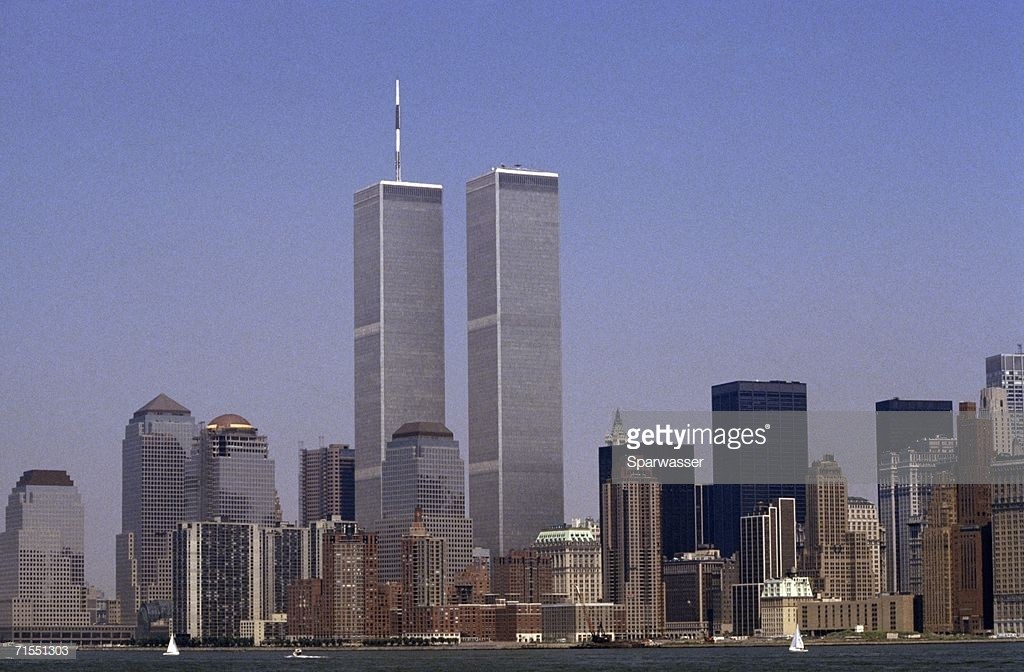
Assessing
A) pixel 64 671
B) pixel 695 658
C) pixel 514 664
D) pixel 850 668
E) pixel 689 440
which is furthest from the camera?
pixel 695 658

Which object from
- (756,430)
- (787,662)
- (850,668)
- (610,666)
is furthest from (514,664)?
(756,430)

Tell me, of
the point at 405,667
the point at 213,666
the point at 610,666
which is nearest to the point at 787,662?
the point at 610,666

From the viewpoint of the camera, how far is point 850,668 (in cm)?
15488

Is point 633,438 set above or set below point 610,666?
above

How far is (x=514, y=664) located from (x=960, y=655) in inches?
1493

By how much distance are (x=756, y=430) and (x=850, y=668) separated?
35.0m

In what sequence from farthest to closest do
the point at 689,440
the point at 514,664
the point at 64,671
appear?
the point at 514,664
the point at 64,671
the point at 689,440

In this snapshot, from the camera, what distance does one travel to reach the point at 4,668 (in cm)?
17138

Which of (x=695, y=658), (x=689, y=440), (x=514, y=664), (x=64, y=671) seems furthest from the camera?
(x=695, y=658)

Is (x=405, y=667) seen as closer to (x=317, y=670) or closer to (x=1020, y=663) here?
(x=317, y=670)

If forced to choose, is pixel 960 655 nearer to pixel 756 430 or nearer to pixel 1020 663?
pixel 1020 663

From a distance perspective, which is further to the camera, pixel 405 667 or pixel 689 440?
pixel 405 667

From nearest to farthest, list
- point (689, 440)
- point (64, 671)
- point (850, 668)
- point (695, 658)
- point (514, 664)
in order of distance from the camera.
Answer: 1. point (689, 440)
2. point (850, 668)
3. point (64, 671)
4. point (514, 664)
5. point (695, 658)

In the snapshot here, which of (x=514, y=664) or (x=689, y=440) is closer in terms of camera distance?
(x=689, y=440)
